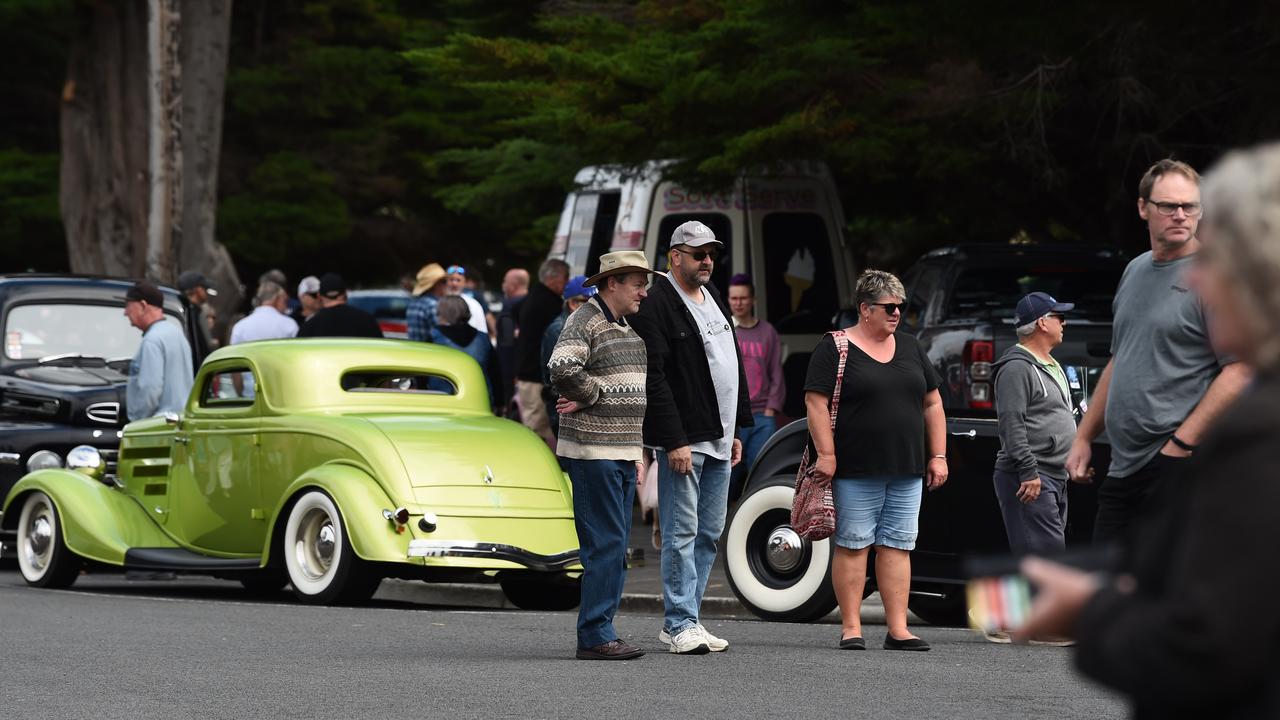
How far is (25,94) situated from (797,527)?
107ft

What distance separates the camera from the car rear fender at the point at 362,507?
1078 cm

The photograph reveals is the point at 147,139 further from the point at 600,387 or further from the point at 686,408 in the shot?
the point at 600,387

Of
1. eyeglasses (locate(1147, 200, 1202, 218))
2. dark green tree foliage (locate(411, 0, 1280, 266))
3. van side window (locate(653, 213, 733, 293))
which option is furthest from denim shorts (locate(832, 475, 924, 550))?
van side window (locate(653, 213, 733, 293))

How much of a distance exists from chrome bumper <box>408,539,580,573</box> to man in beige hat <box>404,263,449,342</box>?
4.97m

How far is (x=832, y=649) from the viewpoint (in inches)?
354

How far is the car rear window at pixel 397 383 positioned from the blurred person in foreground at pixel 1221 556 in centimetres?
993

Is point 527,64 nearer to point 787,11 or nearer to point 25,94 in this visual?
point 787,11

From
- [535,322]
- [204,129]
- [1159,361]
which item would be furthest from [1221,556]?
[204,129]

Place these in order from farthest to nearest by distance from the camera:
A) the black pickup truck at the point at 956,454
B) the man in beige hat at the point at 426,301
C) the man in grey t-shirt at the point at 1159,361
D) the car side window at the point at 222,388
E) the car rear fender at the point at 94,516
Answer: the man in beige hat at the point at 426,301
the car side window at the point at 222,388
the car rear fender at the point at 94,516
the black pickup truck at the point at 956,454
the man in grey t-shirt at the point at 1159,361

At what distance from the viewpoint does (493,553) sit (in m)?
10.9

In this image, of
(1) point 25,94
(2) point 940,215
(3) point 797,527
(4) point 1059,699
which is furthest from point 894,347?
(1) point 25,94

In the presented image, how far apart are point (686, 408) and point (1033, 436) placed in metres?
1.75

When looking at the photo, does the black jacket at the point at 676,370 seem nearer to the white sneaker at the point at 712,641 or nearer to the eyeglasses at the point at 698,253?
the eyeglasses at the point at 698,253

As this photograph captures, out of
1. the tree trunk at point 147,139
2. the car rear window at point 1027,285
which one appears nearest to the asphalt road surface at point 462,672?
the car rear window at point 1027,285
